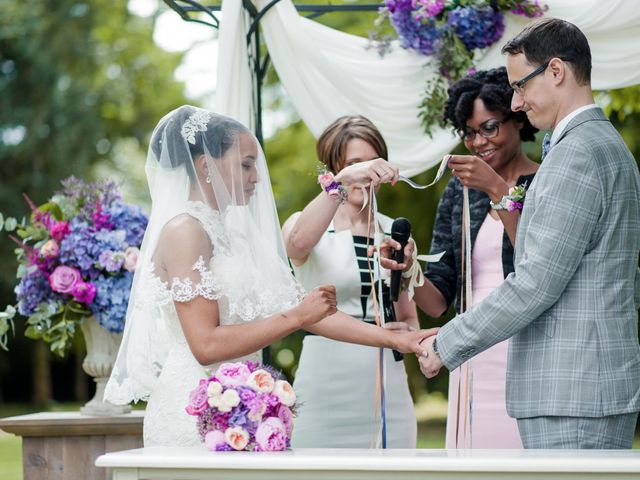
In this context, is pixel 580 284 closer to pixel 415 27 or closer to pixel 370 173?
pixel 370 173

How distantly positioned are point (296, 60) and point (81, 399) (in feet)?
59.1

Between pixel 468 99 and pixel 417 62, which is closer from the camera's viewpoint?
pixel 468 99

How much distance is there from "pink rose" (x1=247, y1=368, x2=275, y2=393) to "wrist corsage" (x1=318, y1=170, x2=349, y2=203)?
3.51 ft

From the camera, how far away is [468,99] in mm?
4016

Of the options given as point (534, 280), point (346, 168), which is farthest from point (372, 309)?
point (534, 280)

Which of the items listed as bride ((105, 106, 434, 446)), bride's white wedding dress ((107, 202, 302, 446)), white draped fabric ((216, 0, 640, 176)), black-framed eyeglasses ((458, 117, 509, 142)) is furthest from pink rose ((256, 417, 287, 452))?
white draped fabric ((216, 0, 640, 176))

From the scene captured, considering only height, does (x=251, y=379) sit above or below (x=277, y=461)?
above

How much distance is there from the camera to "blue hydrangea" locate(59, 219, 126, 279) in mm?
4547

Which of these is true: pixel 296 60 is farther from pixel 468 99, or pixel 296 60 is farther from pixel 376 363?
pixel 376 363

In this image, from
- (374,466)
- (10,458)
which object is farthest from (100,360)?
(10,458)

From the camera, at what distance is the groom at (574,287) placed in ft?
9.53

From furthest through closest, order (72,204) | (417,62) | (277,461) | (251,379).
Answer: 1. (417,62)
2. (72,204)
3. (251,379)
4. (277,461)

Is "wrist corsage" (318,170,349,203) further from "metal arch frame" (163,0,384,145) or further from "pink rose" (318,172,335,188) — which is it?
"metal arch frame" (163,0,384,145)

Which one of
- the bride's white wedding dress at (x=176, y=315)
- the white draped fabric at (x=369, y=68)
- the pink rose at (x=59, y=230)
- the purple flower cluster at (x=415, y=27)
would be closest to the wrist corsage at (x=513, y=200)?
the bride's white wedding dress at (x=176, y=315)
